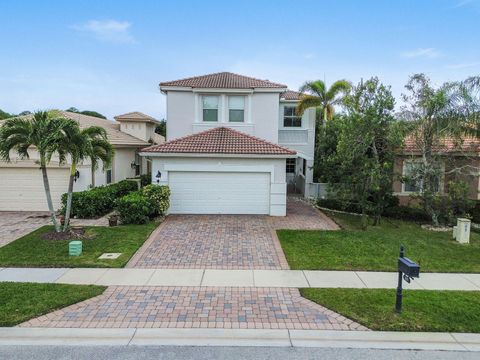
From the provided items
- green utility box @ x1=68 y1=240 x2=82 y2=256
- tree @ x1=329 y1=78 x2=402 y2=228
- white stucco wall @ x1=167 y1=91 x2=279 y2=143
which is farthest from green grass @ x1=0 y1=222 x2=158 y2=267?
tree @ x1=329 y1=78 x2=402 y2=228

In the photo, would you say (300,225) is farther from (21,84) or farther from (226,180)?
(21,84)

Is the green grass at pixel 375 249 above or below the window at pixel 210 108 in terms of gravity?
below

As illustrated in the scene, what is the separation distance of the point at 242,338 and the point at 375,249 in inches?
268

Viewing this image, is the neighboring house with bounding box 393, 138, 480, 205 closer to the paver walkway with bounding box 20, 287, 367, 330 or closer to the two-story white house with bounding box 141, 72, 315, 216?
the two-story white house with bounding box 141, 72, 315, 216

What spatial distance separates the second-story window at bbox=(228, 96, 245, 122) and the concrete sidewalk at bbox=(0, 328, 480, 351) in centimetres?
1484

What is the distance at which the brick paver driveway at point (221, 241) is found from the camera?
9844 millimetres

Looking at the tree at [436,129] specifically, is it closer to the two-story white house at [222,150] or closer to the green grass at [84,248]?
the two-story white house at [222,150]

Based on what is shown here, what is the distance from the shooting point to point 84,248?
10.8m

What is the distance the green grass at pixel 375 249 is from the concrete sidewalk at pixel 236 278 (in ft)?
1.78

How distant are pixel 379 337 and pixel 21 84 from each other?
33000mm

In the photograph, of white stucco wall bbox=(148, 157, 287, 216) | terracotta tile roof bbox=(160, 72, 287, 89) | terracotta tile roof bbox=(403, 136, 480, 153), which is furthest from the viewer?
terracotta tile roof bbox=(160, 72, 287, 89)

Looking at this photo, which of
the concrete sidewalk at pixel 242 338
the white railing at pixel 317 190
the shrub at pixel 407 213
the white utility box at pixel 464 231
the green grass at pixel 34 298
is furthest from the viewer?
the white railing at pixel 317 190

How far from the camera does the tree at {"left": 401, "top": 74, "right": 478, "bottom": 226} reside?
1412 cm

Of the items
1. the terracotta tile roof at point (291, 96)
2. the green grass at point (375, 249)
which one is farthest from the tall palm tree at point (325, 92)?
the green grass at point (375, 249)
